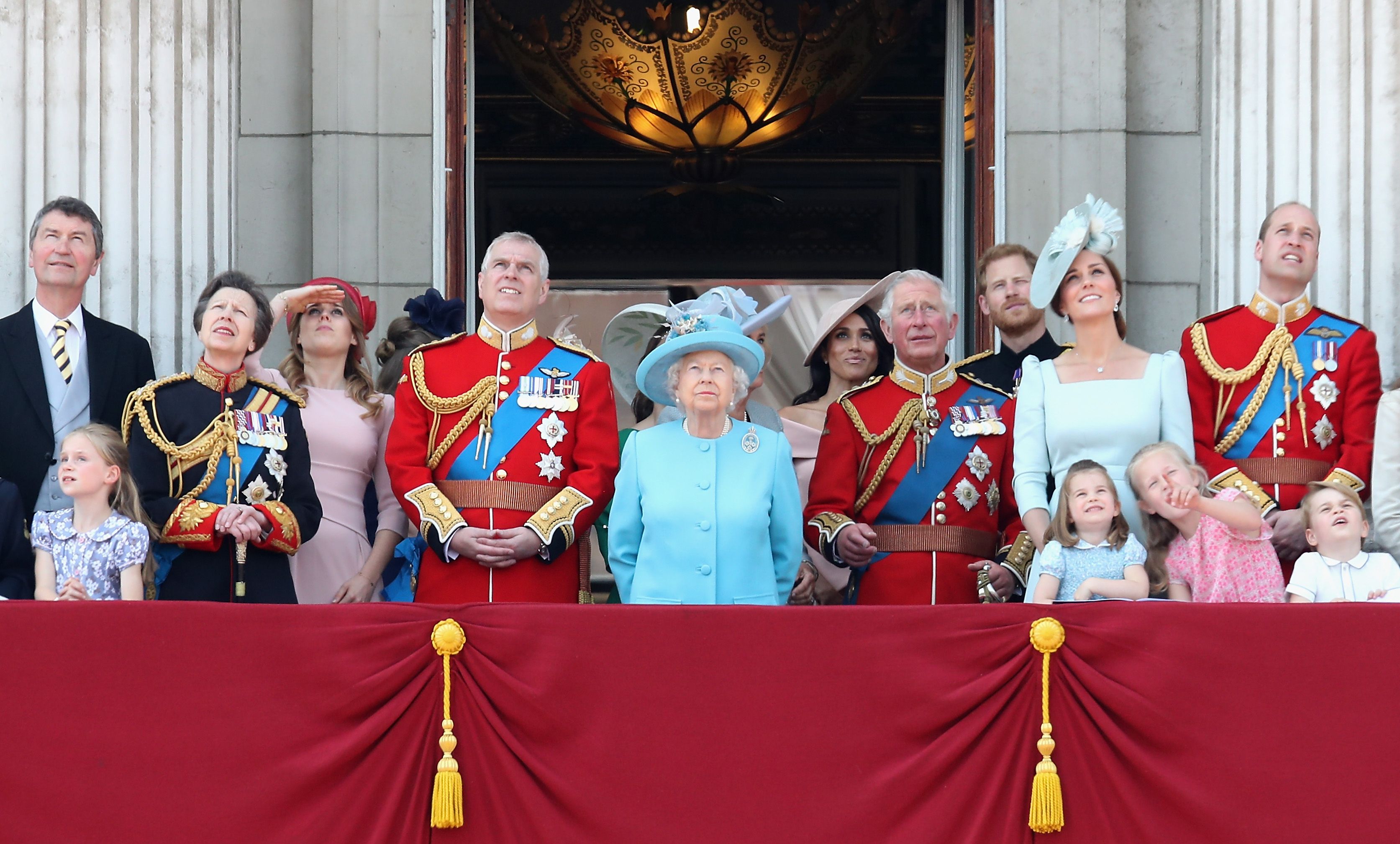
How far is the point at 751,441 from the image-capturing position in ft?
14.8

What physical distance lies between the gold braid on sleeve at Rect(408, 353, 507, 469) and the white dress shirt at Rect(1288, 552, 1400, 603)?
2118mm

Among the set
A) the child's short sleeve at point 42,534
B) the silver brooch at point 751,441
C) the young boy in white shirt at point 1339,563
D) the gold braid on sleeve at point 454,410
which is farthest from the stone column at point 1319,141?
the child's short sleeve at point 42,534

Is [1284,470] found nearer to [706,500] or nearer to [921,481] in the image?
[921,481]

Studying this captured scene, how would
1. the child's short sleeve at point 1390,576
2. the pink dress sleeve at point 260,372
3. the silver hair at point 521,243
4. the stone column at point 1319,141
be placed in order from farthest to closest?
the stone column at point 1319,141 < the pink dress sleeve at point 260,372 < the silver hair at point 521,243 < the child's short sleeve at point 1390,576

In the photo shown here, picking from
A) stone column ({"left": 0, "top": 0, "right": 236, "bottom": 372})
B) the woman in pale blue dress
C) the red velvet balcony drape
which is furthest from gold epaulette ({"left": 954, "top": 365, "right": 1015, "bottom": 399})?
stone column ({"left": 0, "top": 0, "right": 236, "bottom": 372})

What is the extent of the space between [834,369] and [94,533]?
2.34m

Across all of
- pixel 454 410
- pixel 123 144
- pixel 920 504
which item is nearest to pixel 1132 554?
pixel 920 504

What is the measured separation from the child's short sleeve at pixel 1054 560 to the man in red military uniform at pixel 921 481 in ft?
1.42

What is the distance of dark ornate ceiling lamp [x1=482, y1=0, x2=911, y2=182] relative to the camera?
10.4 meters

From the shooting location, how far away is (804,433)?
5500 millimetres

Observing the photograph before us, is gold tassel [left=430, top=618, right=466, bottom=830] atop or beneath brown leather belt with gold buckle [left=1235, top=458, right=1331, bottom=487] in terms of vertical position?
beneath

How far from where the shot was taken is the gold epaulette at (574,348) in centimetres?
493

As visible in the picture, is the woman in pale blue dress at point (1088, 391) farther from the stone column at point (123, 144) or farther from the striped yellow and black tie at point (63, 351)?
the stone column at point (123, 144)

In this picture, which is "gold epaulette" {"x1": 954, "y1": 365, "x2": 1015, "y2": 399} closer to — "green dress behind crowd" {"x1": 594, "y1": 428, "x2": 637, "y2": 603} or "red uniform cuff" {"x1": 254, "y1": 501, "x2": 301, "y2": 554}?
"green dress behind crowd" {"x1": 594, "y1": 428, "x2": 637, "y2": 603}
